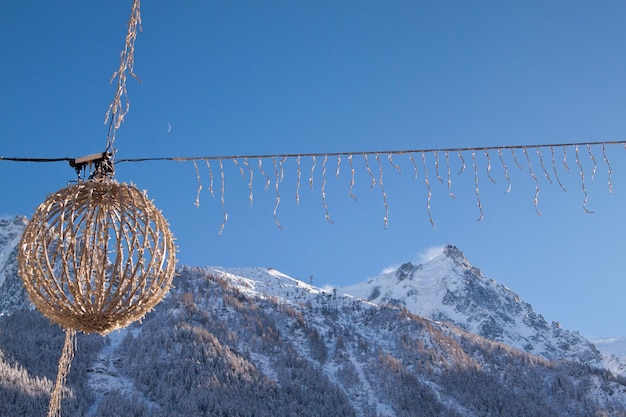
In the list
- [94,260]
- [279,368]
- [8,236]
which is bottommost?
[94,260]

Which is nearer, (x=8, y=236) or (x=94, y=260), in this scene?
(x=94, y=260)

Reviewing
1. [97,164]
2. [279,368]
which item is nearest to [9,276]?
[279,368]

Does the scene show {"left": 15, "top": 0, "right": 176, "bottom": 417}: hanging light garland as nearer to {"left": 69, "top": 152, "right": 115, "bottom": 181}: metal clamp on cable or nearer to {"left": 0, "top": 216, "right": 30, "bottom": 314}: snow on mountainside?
{"left": 69, "top": 152, "right": 115, "bottom": 181}: metal clamp on cable

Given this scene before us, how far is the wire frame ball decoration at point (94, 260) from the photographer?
2.92 meters

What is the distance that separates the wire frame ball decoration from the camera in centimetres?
292

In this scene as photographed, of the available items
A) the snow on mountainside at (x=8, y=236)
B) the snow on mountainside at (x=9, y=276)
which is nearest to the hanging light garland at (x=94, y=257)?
the snow on mountainside at (x=9, y=276)

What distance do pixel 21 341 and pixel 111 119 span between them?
7463cm

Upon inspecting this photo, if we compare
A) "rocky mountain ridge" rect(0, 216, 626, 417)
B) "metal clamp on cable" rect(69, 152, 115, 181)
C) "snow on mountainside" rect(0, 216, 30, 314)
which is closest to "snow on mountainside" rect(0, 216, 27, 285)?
"snow on mountainside" rect(0, 216, 30, 314)

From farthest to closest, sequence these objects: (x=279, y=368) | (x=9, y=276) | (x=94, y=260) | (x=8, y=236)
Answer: (x=8, y=236) < (x=9, y=276) < (x=279, y=368) < (x=94, y=260)

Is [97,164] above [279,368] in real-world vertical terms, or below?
below

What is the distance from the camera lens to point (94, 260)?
3.01 metres

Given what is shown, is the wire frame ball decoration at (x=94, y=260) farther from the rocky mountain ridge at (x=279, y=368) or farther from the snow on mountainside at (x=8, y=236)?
the snow on mountainside at (x=8, y=236)

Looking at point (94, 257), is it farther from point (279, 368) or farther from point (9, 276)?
point (9, 276)

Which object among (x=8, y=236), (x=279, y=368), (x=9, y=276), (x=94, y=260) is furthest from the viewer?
(x=8, y=236)
